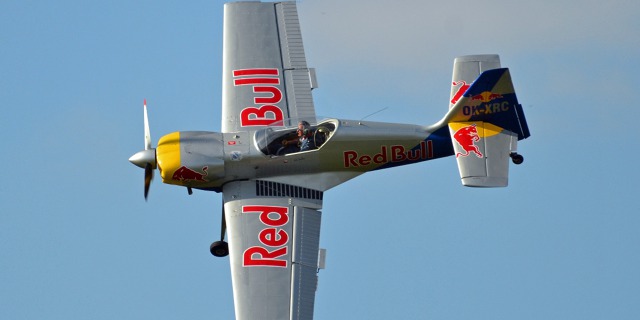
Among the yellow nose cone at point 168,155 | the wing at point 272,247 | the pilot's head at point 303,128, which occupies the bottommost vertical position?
the wing at point 272,247

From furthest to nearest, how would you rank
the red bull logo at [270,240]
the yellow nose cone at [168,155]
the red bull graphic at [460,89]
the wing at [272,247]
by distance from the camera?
1. the red bull graphic at [460,89]
2. the yellow nose cone at [168,155]
3. the red bull logo at [270,240]
4. the wing at [272,247]

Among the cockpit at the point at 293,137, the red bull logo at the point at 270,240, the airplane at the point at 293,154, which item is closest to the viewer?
the red bull logo at the point at 270,240

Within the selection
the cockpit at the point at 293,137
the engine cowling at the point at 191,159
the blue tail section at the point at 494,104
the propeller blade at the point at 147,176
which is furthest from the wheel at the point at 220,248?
the blue tail section at the point at 494,104

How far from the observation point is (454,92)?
36.0m

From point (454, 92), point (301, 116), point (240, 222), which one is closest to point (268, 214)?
point (240, 222)

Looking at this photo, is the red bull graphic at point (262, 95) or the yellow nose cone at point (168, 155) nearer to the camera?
the yellow nose cone at point (168, 155)

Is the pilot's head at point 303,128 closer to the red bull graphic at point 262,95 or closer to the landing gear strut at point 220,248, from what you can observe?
the red bull graphic at point 262,95

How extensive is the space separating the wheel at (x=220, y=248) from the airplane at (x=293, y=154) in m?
0.02

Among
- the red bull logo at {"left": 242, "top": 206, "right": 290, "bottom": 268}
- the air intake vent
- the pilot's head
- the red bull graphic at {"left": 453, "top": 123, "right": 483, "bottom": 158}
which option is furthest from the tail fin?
the red bull logo at {"left": 242, "top": 206, "right": 290, "bottom": 268}

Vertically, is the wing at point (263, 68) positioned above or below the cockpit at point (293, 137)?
above

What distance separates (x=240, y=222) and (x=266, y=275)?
1.45m

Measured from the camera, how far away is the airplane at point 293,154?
33.7 meters

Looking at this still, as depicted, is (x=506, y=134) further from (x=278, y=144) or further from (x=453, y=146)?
(x=278, y=144)

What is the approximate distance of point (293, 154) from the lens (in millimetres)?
34812
